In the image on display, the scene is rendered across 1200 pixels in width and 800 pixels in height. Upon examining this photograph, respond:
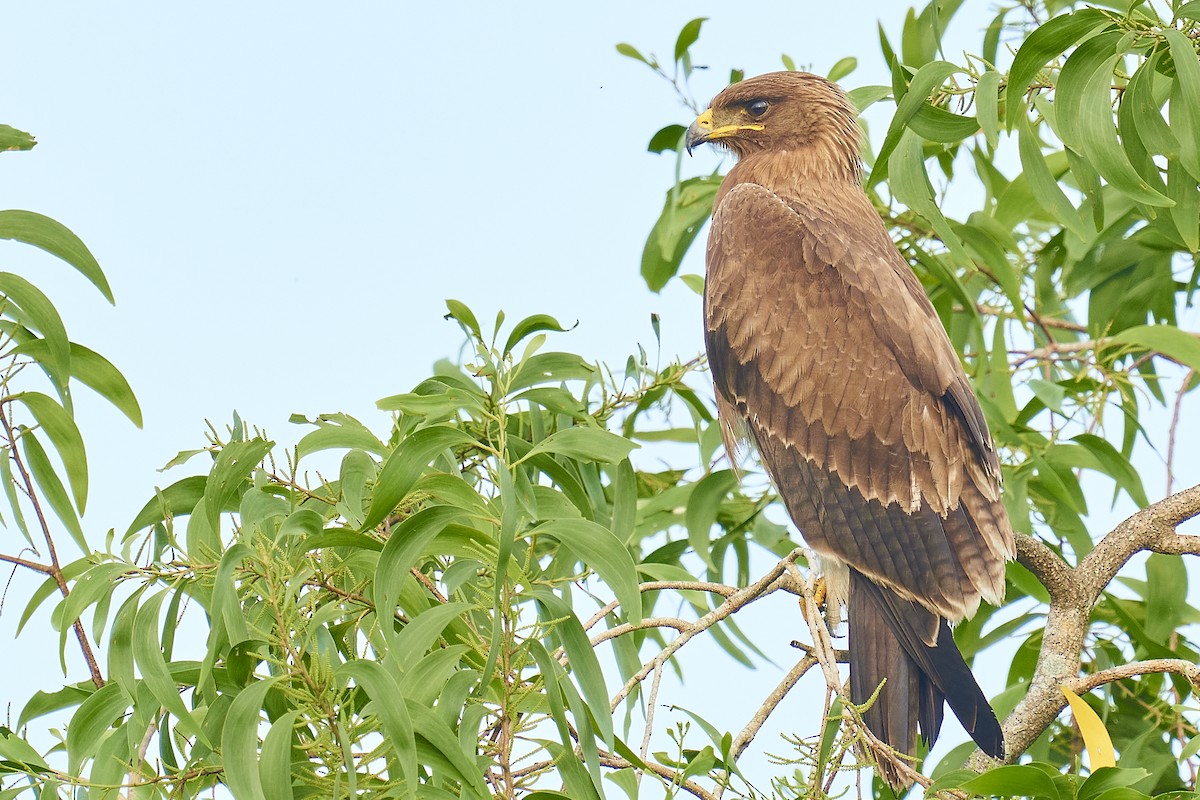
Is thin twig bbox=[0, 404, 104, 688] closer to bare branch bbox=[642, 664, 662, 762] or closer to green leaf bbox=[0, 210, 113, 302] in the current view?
green leaf bbox=[0, 210, 113, 302]

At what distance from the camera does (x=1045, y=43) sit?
9.00 feet

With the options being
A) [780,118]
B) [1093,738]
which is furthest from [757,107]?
[1093,738]

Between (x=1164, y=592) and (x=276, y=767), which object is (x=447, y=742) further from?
(x=1164, y=592)

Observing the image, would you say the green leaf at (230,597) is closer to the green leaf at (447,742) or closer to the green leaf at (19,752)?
the green leaf at (447,742)

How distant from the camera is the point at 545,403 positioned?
308cm

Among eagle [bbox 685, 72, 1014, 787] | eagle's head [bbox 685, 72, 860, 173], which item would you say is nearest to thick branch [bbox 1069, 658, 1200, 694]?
eagle [bbox 685, 72, 1014, 787]

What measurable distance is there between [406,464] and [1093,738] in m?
1.36

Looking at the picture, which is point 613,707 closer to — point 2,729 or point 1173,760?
point 2,729

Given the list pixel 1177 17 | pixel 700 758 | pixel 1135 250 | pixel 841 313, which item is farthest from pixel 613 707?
pixel 1135 250

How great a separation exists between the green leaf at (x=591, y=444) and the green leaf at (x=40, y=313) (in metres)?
1.20

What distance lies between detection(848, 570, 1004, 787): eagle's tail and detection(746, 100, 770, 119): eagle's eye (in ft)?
5.81

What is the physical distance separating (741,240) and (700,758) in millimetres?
1878

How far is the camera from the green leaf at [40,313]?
9.29ft

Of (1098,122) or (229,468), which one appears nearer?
(229,468)
